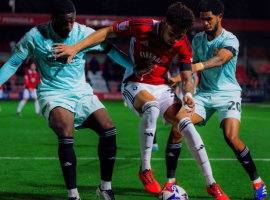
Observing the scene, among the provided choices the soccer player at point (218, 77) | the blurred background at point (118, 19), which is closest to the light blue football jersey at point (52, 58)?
the soccer player at point (218, 77)

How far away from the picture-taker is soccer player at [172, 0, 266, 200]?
218 inches

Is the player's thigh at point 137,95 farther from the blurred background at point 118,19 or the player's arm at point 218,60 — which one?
the blurred background at point 118,19

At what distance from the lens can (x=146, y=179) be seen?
561 cm

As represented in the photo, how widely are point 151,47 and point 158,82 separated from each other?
438 mm

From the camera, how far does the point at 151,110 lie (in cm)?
526

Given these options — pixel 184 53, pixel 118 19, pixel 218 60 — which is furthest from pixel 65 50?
pixel 118 19

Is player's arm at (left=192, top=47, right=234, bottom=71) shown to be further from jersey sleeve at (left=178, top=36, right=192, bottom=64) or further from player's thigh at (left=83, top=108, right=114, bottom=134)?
player's thigh at (left=83, top=108, right=114, bottom=134)

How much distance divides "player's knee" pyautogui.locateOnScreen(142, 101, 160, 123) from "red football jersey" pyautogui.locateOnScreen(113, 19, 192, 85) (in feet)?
1.32

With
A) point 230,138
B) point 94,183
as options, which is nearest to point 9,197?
point 94,183

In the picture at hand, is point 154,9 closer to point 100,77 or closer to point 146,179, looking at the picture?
point 100,77

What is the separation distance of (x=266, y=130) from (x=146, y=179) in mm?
8076

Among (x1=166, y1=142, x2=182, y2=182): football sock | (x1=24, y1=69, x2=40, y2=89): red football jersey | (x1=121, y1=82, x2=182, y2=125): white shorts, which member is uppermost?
(x1=121, y1=82, x2=182, y2=125): white shorts

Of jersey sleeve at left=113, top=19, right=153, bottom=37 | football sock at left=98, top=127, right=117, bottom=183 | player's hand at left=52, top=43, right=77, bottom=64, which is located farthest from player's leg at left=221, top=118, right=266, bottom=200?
player's hand at left=52, top=43, right=77, bottom=64

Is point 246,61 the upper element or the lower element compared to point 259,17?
lower
